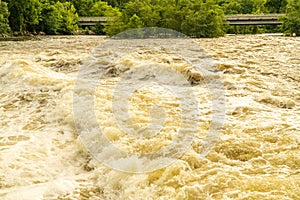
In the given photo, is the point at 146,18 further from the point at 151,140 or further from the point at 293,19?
the point at 151,140

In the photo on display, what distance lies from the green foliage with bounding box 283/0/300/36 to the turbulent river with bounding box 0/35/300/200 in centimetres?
1559

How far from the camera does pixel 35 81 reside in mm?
6676

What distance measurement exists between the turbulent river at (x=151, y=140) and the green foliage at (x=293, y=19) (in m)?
15.6

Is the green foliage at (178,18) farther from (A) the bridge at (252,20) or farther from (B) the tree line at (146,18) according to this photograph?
(A) the bridge at (252,20)

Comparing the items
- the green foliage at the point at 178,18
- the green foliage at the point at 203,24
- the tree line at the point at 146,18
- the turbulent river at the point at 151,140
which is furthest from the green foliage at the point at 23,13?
the turbulent river at the point at 151,140

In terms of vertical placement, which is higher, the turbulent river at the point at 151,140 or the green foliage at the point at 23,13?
the green foliage at the point at 23,13

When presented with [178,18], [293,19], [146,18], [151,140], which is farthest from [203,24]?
[151,140]

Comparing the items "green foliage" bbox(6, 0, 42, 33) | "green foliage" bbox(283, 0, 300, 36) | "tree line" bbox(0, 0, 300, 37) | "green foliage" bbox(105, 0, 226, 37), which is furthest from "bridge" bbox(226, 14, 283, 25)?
"green foliage" bbox(6, 0, 42, 33)

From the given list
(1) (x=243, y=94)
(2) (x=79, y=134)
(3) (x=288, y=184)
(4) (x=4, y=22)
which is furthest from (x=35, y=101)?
(4) (x=4, y=22)

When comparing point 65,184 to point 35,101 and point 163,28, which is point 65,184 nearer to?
point 35,101

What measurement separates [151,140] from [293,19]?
2011cm

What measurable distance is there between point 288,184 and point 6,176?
2.69 metres

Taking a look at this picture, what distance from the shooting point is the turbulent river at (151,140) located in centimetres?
303

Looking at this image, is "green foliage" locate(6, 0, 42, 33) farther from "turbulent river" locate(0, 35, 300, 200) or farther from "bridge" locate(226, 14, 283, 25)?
"turbulent river" locate(0, 35, 300, 200)
